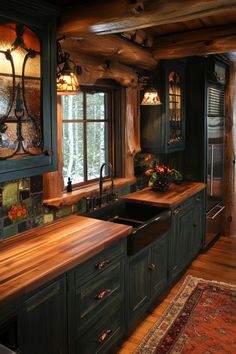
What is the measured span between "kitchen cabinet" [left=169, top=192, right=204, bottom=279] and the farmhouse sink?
0.25m

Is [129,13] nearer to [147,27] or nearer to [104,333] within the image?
[147,27]

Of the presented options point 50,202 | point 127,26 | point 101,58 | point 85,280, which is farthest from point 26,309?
point 101,58

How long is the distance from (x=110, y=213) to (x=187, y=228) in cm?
98

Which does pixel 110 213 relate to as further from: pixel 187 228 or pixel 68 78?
pixel 68 78

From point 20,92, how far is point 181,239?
2.35 metres

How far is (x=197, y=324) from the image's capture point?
9.49ft

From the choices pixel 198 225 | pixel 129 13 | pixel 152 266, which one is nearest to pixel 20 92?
pixel 129 13

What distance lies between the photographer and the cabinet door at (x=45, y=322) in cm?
164

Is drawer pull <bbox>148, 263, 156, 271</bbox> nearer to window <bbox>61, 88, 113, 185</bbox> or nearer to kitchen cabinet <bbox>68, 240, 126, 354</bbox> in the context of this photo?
kitchen cabinet <bbox>68, 240, 126, 354</bbox>

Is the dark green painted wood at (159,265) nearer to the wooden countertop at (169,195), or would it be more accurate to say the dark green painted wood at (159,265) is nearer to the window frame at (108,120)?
the wooden countertop at (169,195)

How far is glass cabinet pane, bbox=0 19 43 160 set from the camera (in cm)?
180

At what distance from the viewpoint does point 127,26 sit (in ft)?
7.33

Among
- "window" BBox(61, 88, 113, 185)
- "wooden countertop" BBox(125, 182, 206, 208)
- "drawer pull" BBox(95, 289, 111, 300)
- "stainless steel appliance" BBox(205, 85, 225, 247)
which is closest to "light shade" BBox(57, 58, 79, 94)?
"window" BBox(61, 88, 113, 185)

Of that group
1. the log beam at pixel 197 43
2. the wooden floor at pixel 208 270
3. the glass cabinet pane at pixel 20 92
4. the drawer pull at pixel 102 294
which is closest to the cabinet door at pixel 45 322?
the drawer pull at pixel 102 294
